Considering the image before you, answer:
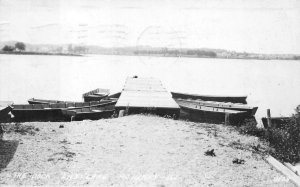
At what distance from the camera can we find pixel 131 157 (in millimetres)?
8562

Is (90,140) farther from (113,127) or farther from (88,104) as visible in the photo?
(88,104)

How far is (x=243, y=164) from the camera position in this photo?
838 centimetres

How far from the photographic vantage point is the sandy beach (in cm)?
707

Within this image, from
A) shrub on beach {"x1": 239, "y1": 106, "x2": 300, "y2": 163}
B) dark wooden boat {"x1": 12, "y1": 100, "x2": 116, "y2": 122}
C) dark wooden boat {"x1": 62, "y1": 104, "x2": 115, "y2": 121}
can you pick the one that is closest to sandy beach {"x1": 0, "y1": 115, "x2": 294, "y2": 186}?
shrub on beach {"x1": 239, "y1": 106, "x2": 300, "y2": 163}

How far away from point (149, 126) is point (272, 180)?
5.62 metres

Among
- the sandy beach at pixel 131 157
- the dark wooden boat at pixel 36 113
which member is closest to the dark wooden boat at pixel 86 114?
the dark wooden boat at pixel 36 113

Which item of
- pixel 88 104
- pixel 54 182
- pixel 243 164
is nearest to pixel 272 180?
pixel 243 164

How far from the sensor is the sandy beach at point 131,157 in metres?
7.07

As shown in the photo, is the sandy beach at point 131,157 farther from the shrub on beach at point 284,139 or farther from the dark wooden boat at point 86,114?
the dark wooden boat at point 86,114

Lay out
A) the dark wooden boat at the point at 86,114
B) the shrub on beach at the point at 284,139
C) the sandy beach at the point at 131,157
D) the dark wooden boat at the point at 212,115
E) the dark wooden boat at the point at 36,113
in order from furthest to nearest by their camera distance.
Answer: the dark wooden boat at the point at 36,113, the dark wooden boat at the point at 212,115, the dark wooden boat at the point at 86,114, the shrub on beach at the point at 284,139, the sandy beach at the point at 131,157

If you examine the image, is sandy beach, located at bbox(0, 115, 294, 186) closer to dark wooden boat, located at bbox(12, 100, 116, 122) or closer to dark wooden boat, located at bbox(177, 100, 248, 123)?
dark wooden boat, located at bbox(177, 100, 248, 123)

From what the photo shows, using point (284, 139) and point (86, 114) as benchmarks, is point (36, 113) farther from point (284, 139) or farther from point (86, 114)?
point (284, 139)

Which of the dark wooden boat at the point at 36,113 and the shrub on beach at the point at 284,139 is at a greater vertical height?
the shrub on beach at the point at 284,139

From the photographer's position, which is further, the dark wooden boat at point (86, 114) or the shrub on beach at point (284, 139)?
the dark wooden boat at point (86, 114)
